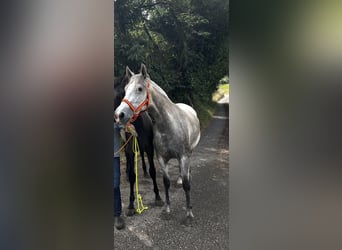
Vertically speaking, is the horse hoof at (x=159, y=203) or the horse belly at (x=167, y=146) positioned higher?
the horse belly at (x=167, y=146)

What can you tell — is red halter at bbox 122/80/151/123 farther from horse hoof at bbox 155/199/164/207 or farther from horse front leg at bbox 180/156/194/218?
horse hoof at bbox 155/199/164/207

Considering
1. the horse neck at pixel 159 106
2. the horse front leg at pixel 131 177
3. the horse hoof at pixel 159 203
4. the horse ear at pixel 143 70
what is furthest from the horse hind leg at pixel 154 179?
the horse ear at pixel 143 70

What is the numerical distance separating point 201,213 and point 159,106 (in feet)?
2.45

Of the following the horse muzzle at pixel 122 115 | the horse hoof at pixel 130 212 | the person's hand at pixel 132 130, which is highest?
the horse muzzle at pixel 122 115

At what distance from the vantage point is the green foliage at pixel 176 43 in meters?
1.85

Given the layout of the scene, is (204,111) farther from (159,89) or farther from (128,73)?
(128,73)

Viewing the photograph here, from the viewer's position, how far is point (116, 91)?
191 cm

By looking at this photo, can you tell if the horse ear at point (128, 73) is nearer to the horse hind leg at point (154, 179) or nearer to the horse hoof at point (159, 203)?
the horse hind leg at point (154, 179)

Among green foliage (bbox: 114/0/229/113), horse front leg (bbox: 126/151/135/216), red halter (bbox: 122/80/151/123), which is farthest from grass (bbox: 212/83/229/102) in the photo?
horse front leg (bbox: 126/151/135/216)

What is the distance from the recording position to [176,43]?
1.89 meters

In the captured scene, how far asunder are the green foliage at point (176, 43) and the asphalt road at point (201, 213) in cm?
24

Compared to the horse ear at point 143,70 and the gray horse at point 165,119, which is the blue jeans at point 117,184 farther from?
the horse ear at point 143,70
